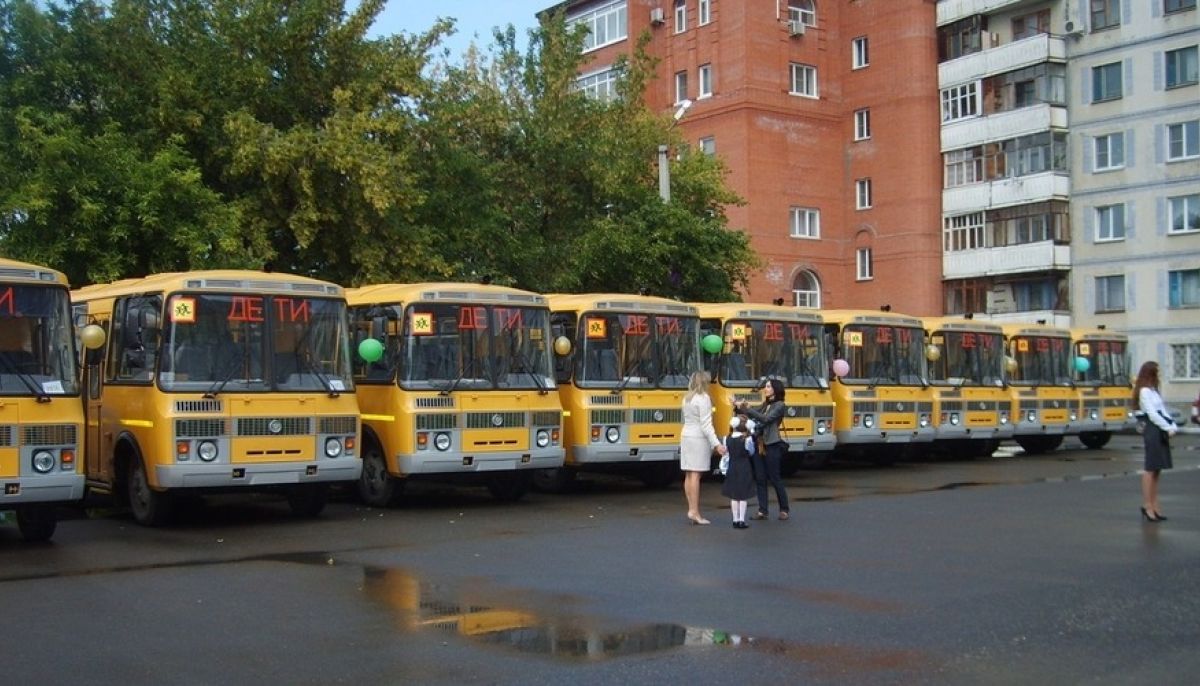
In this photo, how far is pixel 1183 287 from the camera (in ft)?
163

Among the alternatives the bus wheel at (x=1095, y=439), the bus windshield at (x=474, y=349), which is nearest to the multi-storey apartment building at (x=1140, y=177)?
the bus wheel at (x=1095, y=439)

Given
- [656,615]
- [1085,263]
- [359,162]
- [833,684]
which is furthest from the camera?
[1085,263]

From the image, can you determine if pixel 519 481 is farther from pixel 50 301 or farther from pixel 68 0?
pixel 68 0

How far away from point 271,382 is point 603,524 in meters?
4.25

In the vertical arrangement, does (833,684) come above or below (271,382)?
below

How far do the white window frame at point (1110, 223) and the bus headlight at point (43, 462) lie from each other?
45.3 metres

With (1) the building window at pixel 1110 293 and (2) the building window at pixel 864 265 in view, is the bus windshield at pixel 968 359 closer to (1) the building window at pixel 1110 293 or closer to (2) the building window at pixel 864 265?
(1) the building window at pixel 1110 293

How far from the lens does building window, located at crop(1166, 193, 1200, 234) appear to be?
49.1 m

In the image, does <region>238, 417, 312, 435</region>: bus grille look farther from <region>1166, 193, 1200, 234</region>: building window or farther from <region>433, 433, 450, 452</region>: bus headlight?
<region>1166, 193, 1200, 234</region>: building window

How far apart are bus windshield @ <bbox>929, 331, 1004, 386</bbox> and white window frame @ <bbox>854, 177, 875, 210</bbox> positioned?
1155 inches

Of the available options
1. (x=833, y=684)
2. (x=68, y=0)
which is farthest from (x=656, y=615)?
(x=68, y=0)

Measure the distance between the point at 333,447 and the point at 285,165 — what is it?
11.2 meters

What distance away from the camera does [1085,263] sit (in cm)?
5247

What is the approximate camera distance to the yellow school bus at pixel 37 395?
45.0 ft
